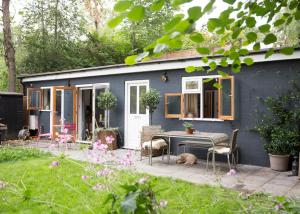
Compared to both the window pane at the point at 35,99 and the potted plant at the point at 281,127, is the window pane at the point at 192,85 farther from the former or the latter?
the window pane at the point at 35,99

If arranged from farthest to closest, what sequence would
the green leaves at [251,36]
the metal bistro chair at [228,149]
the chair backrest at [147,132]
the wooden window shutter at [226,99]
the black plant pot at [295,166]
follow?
1. the chair backrest at [147,132]
2. the wooden window shutter at [226,99]
3. the metal bistro chair at [228,149]
4. the black plant pot at [295,166]
5. the green leaves at [251,36]

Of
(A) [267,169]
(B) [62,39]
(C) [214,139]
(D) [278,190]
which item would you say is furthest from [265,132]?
(B) [62,39]

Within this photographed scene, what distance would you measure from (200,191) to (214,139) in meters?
1.67

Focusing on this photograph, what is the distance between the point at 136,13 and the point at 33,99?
1264 centimetres

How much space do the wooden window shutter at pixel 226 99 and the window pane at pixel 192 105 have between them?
0.80m

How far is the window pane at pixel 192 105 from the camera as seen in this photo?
8.06 metres

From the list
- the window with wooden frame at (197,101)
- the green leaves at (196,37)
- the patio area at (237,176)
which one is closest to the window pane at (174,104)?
the window with wooden frame at (197,101)

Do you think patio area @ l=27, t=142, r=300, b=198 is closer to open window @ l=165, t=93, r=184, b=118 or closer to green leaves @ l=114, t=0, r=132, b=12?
open window @ l=165, t=93, r=184, b=118

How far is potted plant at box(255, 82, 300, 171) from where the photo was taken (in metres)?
6.34

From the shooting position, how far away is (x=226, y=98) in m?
7.31

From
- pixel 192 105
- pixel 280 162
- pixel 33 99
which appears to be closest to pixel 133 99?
pixel 192 105

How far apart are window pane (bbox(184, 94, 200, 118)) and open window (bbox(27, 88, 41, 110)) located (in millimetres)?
7118

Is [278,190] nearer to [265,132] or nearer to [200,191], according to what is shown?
[200,191]

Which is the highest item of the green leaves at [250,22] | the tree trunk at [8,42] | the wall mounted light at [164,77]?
the tree trunk at [8,42]
